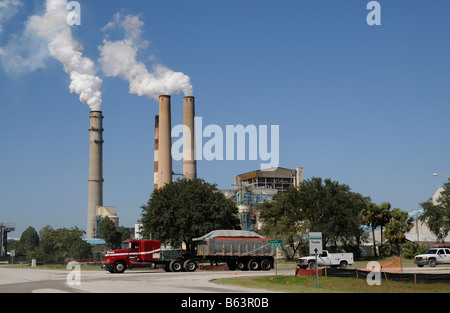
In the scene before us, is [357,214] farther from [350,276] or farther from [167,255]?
[350,276]

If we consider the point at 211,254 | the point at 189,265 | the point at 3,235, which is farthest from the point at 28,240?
the point at 189,265

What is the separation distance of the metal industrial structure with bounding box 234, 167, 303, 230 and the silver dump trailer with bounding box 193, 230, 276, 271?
7131 cm

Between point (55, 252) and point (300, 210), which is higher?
point (300, 210)

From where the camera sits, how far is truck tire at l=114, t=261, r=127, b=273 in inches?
1705

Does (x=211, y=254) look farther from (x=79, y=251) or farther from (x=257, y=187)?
(x=257, y=187)

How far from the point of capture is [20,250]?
16925 cm

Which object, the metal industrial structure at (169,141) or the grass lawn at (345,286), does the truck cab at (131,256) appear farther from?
the metal industrial structure at (169,141)

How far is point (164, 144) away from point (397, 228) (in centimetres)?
6401

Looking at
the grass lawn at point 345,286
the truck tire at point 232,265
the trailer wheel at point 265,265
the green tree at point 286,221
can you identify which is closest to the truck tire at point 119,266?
the truck tire at point 232,265

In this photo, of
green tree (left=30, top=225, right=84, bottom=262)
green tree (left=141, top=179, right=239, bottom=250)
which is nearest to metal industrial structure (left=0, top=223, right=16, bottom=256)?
green tree (left=30, top=225, right=84, bottom=262)

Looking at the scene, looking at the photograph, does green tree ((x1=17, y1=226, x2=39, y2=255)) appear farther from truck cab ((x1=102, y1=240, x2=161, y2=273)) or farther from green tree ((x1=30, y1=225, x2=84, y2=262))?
truck cab ((x1=102, y1=240, x2=161, y2=273))

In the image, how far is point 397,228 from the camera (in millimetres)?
75250
